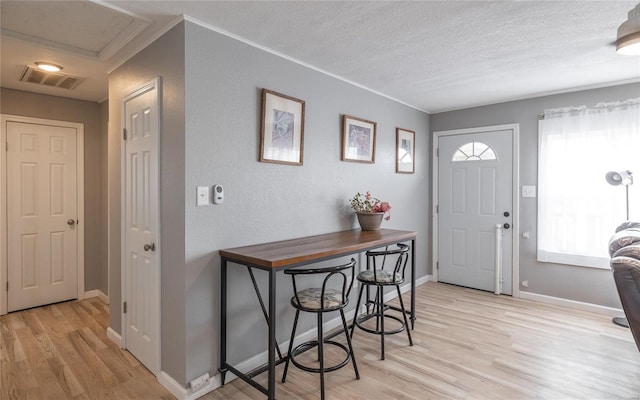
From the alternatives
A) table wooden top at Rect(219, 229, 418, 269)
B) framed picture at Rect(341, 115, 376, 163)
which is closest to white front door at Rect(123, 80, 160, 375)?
table wooden top at Rect(219, 229, 418, 269)

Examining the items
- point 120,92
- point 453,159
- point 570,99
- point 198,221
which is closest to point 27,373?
point 198,221

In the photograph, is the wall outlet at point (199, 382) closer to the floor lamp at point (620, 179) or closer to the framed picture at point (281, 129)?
the framed picture at point (281, 129)

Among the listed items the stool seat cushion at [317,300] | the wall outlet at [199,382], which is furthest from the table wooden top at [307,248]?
the wall outlet at [199,382]

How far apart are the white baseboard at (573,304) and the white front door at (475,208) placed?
0.76ft

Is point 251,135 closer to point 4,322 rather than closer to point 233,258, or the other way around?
point 233,258

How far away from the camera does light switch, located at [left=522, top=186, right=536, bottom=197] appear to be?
13.0 ft

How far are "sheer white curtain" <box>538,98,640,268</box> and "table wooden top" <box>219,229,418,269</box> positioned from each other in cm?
188

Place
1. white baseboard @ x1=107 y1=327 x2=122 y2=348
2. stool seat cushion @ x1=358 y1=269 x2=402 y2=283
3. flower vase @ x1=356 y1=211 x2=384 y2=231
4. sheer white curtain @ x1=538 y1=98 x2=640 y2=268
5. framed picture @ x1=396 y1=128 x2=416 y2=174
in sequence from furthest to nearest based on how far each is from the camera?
framed picture @ x1=396 y1=128 x2=416 y2=174 → sheer white curtain @ x1=538 y1=98 x2=640 y2=268 → flower vase @ x1=356 y1=211 x2=384 y2=231 → white baseboard @ x1=107 y1=327 x2=122 y2=348 → stool seat cushion @ x1=358 y1=269 x2=402 y2=283

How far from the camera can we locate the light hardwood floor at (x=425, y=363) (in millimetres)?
2203

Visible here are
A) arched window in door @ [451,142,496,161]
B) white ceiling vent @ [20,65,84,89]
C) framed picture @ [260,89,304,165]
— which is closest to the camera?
framed picture @ [260,89,304,165]

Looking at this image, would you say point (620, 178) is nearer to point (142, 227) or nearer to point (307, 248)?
point (307, 248)

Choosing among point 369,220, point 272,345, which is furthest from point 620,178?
point 272,345

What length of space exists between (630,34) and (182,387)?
3435 mm

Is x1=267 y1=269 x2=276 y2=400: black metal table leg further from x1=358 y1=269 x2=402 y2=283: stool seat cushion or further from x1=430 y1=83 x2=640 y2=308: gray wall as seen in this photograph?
x1=430 y1=83 x2=640 y2=308: gray wall
